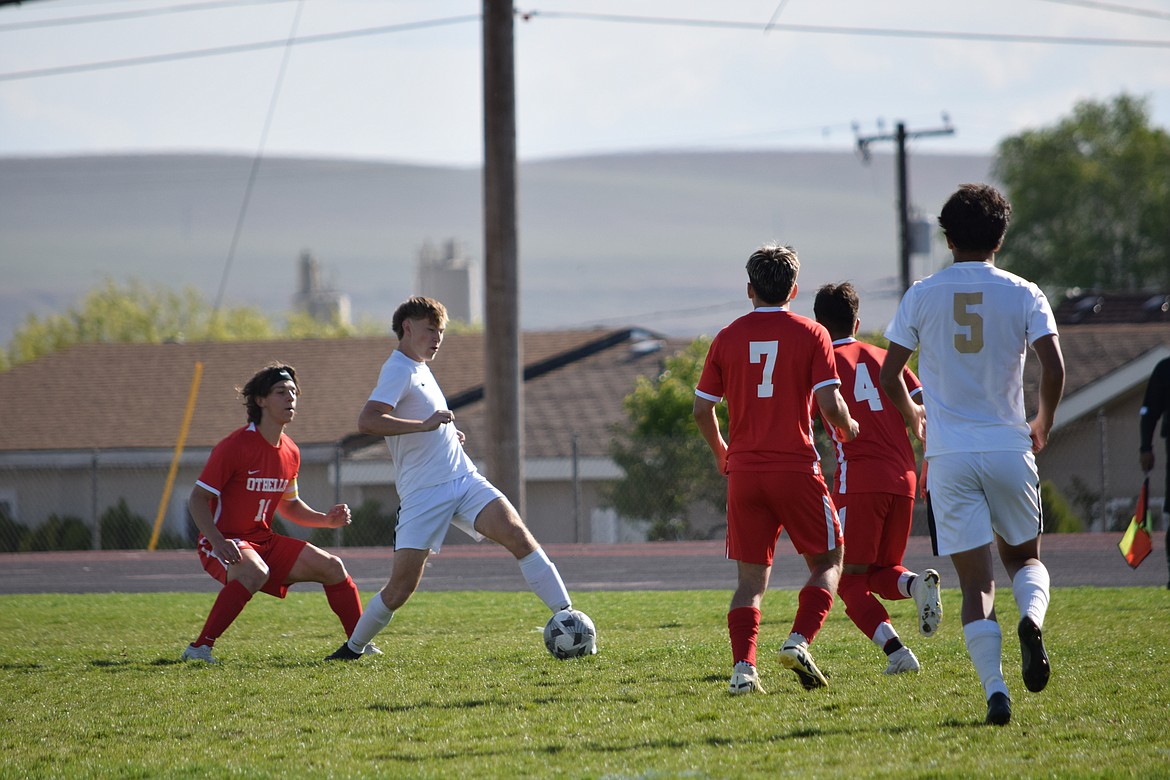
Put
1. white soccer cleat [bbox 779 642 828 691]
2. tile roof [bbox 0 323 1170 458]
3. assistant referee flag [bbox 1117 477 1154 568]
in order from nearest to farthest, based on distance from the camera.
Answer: white soccer cleat [bbox 779 642 828 691] → assistant referee flag [bbox 1117 477 1154 568] → tile roof [bbox 0 323 1170 458]

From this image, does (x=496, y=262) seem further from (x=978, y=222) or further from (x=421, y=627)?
(x=978, y=222)

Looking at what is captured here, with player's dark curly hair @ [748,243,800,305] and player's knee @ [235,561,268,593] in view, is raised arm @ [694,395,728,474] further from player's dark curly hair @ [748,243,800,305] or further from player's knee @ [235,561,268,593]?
player's knee @ [235,561,268,593]

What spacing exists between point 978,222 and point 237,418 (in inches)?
1194

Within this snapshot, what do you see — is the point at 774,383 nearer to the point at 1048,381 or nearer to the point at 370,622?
the point at 1048,381

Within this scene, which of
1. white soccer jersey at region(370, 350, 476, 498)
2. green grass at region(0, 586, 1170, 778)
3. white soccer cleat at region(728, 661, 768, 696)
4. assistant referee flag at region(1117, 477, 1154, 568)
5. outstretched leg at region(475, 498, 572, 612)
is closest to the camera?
green grass at region(0, 586, 1170, 778)

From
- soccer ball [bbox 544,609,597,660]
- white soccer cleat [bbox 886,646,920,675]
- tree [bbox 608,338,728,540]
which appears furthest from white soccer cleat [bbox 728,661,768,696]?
tree [bbox 608,338,728,540]

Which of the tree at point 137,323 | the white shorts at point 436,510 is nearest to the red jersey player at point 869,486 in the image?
the white shorts at point 436,510

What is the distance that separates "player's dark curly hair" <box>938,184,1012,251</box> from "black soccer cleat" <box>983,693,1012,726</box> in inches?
70.6

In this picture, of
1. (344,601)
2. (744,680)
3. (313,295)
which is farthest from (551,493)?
(313,295)

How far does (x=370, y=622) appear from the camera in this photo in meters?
8.08

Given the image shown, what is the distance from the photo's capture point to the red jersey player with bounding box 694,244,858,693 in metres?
6.57

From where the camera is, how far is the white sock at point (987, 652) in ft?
18.6

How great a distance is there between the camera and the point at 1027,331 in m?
5.78

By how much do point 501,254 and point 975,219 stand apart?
47.7 feet
